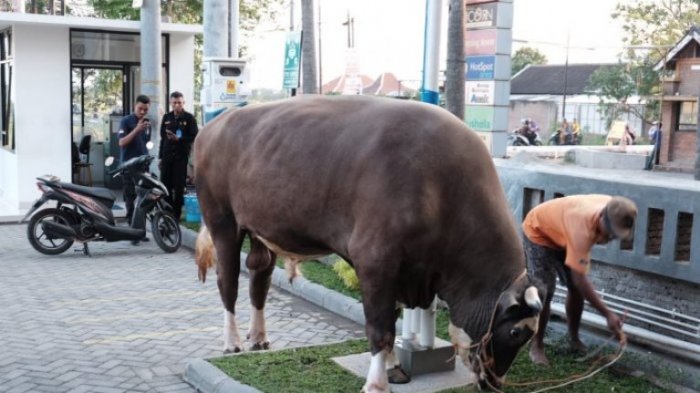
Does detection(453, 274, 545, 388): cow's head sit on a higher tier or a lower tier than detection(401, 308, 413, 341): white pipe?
higher

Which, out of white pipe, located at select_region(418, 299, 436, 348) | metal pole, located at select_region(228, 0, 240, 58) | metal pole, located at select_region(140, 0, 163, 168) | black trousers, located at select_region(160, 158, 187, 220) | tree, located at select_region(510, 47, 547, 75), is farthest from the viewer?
tree, located at select_region(510, 47, 547, 75)

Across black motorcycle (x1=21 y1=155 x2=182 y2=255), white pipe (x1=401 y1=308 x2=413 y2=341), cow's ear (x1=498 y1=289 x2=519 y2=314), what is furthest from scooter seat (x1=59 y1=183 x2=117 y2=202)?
cow's ear (x1=498 y1=289 x2=519 y2=314)

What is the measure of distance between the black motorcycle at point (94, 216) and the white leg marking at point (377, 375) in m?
6.16

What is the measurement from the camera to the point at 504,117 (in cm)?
934

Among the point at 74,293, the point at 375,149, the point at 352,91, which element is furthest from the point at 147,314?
the point at 352,91

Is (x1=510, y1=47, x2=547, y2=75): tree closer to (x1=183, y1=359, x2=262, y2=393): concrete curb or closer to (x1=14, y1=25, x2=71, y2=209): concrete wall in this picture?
(x1=14, y1=25, x2=71, y2=209): concrete wall

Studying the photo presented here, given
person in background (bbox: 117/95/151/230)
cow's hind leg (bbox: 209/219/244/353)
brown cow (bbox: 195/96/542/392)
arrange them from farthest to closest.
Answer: person in background (bbox: 117/95/151/230)
cow's hind leg (bbox: 209/219/244/353)
brown cow (bbox: 195/96/542/392)

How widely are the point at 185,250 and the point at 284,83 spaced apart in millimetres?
2630

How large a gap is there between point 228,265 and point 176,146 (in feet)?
19.4

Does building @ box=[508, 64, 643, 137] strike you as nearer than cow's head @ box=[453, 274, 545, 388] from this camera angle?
No

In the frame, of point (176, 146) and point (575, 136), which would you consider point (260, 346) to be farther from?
point (575, 136)

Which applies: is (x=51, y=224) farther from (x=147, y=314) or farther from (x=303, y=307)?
(x=303, y=307)

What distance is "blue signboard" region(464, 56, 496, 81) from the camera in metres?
9.02

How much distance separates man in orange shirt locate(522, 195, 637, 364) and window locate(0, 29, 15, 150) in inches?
400
